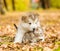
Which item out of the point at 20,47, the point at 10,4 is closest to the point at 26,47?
the point at 20,47

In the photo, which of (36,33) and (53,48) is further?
(36,33)

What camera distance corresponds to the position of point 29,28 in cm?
994

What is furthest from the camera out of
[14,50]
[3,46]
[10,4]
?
[10,4]

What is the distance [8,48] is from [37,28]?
107 centimetres

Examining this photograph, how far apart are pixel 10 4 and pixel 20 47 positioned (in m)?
40.9

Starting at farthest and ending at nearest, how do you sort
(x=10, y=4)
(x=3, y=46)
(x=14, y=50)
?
1. (x=10, y=4)
2. (x=3, y=46)
3. (x=14, y=50)

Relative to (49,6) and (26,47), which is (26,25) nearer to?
(26,47)

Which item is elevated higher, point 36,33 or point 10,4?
point 36,33

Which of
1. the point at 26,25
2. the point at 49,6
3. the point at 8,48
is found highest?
the point at 26,25

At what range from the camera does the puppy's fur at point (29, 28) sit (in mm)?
9859

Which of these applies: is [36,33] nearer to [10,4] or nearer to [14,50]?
[14,50]

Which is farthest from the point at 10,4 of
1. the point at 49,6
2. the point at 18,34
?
the point at 18,34

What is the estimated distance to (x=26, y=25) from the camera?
992cm

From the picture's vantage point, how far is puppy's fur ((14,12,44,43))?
9.86m
